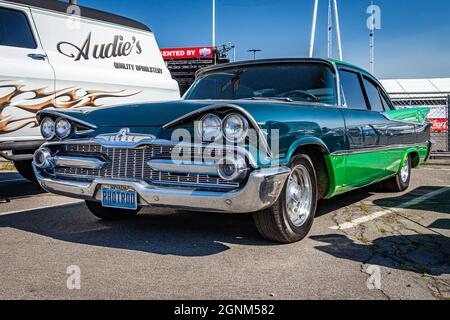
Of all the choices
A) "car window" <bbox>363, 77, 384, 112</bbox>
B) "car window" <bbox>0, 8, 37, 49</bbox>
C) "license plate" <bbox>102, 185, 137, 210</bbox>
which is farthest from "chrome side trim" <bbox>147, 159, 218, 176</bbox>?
"car window" <bbox>0, 8, 37, 49</bbox>

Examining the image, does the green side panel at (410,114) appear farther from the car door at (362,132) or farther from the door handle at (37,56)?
the door handle at (37,56)

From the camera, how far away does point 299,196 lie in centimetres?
401

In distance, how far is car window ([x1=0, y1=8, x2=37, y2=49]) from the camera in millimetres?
5578

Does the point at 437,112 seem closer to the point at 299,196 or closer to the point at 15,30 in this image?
the point at 299,196

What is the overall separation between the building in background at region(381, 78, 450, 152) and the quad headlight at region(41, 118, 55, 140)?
1062cm

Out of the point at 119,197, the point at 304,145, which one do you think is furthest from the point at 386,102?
the point at 119,197

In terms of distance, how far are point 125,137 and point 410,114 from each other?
4442mm

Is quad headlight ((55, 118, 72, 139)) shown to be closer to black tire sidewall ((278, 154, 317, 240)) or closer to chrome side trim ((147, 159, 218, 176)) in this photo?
chrome side trim ((147, 159, 218, 176))

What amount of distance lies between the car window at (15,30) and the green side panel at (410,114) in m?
4.38

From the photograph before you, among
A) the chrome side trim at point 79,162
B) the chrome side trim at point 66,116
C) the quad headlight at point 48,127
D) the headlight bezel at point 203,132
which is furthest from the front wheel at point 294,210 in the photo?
the quad headlight at point 48,127

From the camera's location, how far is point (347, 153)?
179 inches
